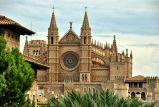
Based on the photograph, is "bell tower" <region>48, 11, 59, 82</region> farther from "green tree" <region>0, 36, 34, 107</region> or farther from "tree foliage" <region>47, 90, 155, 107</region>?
"tree foliage" <region>47, 90, 155, 107</region>

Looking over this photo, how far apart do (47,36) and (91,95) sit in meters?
99.4

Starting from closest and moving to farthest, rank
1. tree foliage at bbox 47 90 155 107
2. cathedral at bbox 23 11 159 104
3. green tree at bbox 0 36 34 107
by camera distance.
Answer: tree foliage at bbox 47 90 155 107 → green tree at bbox 0 36 34 107 → cathedral at bbox 23 11 159 104

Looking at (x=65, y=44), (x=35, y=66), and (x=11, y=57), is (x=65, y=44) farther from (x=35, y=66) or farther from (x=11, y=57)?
(x=11, y=57)

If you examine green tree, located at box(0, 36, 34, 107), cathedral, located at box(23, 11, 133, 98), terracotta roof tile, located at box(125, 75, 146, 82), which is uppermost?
cathedral, located at box(23, 11, 133, 98)

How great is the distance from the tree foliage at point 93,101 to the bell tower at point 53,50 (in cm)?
9471

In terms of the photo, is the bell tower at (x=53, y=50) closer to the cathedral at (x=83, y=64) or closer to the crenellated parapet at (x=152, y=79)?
the cathedral at (x=83, y=64)

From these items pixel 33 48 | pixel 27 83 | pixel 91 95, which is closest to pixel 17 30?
pixel 27 83

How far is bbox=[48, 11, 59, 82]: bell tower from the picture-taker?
12781 centimetres

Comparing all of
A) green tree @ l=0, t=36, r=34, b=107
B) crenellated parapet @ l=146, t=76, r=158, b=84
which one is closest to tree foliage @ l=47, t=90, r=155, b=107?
green tree @ l=0, t=36, r=34, b=107

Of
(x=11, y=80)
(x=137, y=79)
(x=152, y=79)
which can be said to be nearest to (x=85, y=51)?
(x=137, y=79)

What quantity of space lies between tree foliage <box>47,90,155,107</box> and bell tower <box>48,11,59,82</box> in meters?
94.7

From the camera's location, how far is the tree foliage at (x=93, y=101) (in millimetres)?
30377

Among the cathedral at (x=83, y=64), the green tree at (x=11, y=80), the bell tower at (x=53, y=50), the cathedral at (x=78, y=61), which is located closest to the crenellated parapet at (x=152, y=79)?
the cathedral at (x=83, y=64)

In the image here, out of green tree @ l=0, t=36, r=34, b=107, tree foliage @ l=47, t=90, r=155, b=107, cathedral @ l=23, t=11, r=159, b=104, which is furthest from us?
cathedral @ l=23, t=11, r=159, b=104
